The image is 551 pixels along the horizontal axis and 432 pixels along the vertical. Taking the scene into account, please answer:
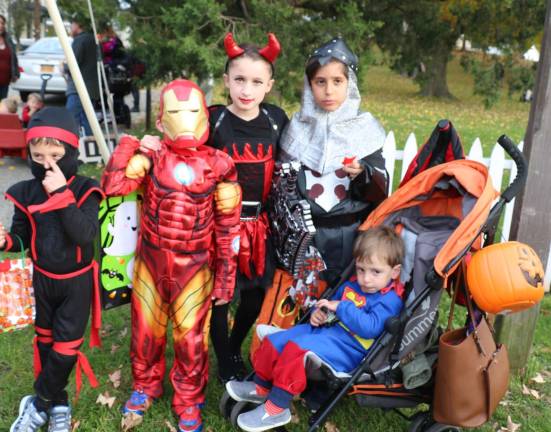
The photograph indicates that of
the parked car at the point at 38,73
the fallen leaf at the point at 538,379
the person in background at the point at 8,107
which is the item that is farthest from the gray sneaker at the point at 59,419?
the parked car at the point at 38,73

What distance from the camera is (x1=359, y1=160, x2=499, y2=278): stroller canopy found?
2699mm

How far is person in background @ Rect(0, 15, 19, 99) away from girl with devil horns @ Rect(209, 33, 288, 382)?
7.80 meters

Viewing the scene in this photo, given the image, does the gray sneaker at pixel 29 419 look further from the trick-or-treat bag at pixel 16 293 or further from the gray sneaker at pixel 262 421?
the gray sneaker at pixel 262 421

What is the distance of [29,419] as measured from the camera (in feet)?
9.87

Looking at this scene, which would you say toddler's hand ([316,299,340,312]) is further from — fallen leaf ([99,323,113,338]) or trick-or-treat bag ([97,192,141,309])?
fallen leaf ([99,323,113,338])

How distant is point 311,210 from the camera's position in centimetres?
316

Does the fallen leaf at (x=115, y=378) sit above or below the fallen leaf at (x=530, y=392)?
below

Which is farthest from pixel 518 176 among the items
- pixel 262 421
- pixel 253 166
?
pixel 262 421

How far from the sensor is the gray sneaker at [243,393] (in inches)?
120

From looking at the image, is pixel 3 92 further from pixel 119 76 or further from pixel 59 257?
pixel 59 257

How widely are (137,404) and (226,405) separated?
49 centimetres

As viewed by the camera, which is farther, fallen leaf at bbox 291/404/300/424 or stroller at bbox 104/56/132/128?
stroller at bbox 104/56/132/128

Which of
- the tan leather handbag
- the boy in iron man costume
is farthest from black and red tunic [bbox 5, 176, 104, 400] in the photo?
the tan leather handbag

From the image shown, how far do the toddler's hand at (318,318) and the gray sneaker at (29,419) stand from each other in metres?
1.50
